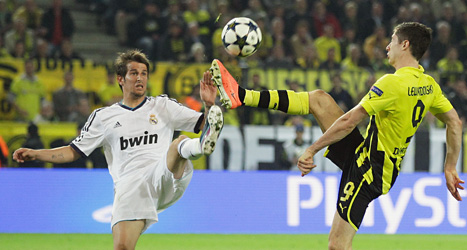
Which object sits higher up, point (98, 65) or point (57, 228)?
point (98, 65)

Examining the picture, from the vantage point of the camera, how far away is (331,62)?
520 inches

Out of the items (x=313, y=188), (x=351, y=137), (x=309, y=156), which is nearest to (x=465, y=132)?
(x=313, y=188)

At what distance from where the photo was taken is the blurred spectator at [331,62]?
12.8 meters

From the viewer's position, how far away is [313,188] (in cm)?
991

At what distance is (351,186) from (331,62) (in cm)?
817

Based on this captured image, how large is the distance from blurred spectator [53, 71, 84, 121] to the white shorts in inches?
232

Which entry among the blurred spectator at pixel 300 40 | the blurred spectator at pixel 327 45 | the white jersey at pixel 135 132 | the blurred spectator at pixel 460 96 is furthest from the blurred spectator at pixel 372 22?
the white jersey at pixel 135 132

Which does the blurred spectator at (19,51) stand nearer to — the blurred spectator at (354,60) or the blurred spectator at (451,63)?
the blurred spectator at (354,60)

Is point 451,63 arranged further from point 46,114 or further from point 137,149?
point 137,149

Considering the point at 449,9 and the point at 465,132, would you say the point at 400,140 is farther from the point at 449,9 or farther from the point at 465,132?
the point at 449,9

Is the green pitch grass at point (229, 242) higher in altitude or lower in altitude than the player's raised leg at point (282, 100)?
lower

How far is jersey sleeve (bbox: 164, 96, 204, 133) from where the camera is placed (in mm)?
5667

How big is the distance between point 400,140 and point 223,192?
15.9 feet

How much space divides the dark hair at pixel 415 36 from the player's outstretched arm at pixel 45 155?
2784 millimetres
